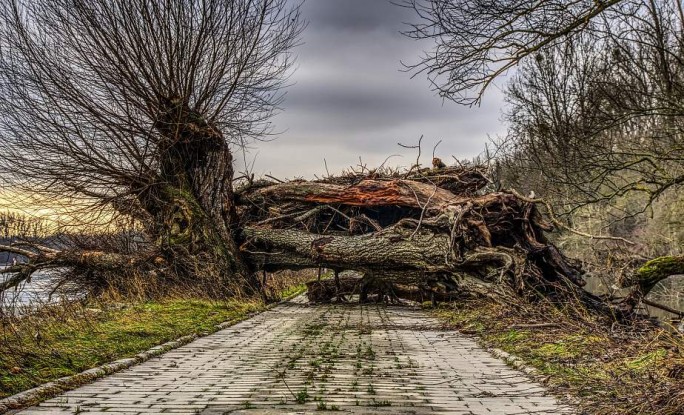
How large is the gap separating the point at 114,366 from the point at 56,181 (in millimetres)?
11286

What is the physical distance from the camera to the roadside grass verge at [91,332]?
20.7 feet

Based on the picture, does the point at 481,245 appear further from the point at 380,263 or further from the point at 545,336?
the point at 545,336

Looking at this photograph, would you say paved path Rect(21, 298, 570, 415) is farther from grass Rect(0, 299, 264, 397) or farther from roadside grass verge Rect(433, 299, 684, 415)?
grass Rect(0, 299, 264, 397)

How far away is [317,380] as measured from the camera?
6035 mm

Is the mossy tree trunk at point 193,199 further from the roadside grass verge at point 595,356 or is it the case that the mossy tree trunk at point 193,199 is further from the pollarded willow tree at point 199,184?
the roadside grass verge at point 595,356

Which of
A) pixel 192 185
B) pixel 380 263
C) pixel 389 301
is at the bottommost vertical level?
pixel 389 301

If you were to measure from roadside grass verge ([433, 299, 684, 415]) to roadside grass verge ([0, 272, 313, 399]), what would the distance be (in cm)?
487

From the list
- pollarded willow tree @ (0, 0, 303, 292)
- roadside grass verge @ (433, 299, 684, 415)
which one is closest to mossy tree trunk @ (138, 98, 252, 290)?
pollarded willow tree @ (0, 0, 303, 292)

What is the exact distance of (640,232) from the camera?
93.5 ft

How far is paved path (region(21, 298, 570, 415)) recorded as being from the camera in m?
4.93

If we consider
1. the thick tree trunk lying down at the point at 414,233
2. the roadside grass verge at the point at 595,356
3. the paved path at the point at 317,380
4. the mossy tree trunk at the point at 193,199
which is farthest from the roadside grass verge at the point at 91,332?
the roadside grass verge at the point at 595,356

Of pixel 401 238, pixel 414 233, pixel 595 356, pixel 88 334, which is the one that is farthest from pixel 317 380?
pixel 401 238

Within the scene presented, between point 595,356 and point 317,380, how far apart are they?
2.92 meters

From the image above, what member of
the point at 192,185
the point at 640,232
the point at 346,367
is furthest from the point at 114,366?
the point at 640,232
